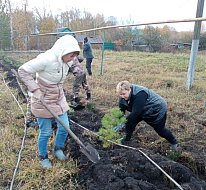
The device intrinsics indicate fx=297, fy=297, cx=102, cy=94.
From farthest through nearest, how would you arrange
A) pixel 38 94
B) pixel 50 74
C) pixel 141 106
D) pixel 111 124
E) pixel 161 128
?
pixel 161 128 → pixel 111 124 → pixel 141 106 → pixel 50 74 → pixel 38 94

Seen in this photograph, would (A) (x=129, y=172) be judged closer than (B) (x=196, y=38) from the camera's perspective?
Yes

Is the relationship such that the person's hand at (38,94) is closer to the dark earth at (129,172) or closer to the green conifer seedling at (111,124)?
the dark earth at (129,172)

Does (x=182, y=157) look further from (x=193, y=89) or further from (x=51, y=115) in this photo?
(x=193, y=89)

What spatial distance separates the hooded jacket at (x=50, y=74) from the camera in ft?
10.5

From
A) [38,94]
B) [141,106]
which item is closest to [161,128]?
[141,106]

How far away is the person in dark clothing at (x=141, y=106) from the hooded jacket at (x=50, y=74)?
84 centimetres

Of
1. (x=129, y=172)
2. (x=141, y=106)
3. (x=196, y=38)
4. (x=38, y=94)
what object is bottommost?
(x=129, y=172)

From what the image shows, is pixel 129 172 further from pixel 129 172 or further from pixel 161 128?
pixel 161 128

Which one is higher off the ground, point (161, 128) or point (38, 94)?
point (38, 94)

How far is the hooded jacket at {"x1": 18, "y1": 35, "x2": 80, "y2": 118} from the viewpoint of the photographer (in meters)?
3.21

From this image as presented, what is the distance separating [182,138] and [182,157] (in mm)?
773

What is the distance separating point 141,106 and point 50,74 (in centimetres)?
132

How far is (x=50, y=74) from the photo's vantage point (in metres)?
3.39

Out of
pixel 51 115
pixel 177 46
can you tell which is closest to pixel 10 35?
pixel 177 46
